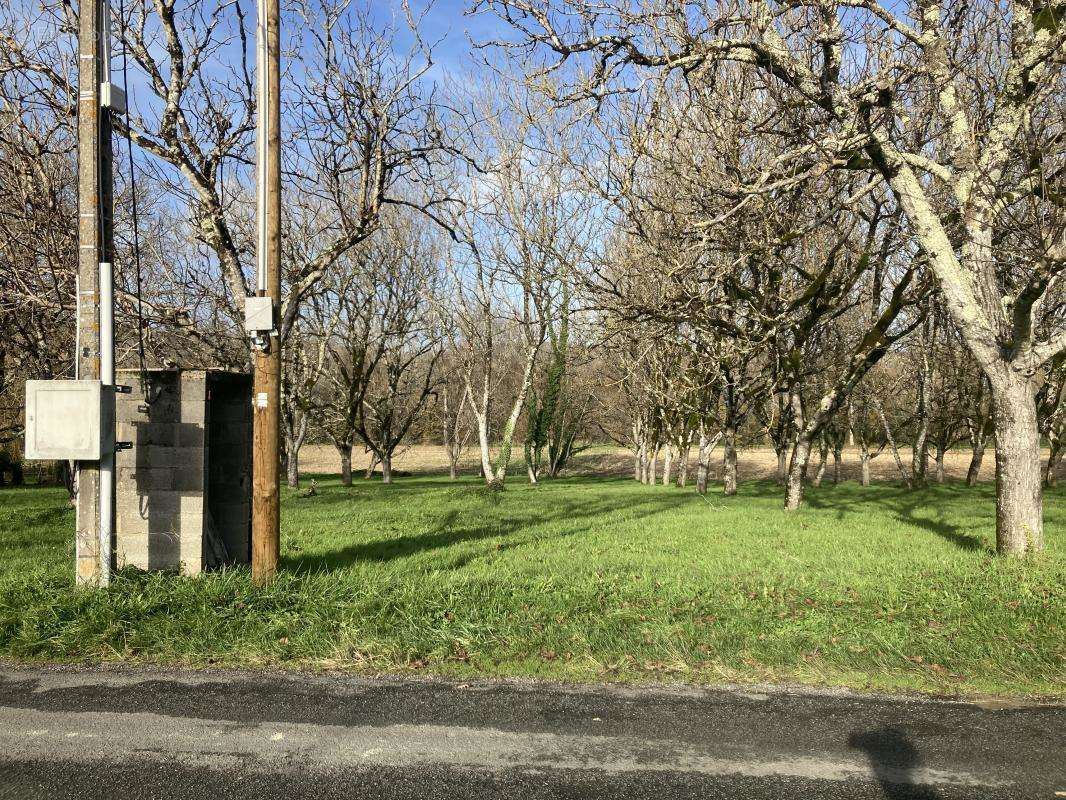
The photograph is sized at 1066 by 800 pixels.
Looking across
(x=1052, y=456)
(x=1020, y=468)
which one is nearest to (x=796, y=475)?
(x=1020, y=468)

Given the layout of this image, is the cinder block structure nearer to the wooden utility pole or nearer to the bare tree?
the wooden utility pole

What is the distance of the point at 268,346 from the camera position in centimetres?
689

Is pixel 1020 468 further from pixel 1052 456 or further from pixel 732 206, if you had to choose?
pixel 1052 456

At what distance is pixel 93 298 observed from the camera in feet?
22.6

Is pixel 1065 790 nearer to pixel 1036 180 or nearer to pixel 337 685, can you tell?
pixel 337 685

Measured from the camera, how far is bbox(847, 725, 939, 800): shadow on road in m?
3.46

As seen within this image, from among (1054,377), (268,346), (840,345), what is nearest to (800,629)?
(268,346)

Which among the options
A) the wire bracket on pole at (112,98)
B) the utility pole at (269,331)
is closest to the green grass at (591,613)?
the utility pole at (269,331)

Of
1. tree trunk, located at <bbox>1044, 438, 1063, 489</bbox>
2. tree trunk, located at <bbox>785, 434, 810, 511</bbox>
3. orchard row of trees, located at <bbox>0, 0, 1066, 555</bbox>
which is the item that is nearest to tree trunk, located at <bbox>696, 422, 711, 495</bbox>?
orchard row of trees, located at <bbox>0, 0, 1066, 555</bbox>

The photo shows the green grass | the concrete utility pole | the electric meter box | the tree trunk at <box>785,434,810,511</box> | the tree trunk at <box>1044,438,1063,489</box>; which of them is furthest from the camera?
the tree trunk at <box>1044,438,1063,489</box>

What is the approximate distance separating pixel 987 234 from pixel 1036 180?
114 centimetres

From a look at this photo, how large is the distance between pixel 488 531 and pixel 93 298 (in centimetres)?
660

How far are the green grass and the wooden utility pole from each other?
45cm

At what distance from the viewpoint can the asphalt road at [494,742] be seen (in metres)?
3.54
